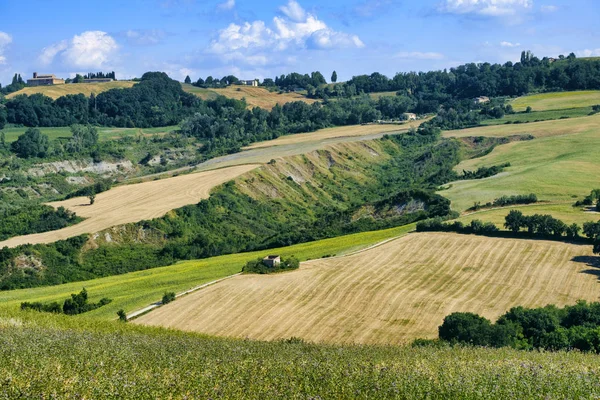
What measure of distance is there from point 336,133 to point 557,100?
5618 cm

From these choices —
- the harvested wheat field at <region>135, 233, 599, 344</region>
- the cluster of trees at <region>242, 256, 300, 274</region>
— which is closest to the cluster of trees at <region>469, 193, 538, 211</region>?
the harvested wheat field at <region>135, 233, 599, 344</region>

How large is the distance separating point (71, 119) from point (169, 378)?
586ft

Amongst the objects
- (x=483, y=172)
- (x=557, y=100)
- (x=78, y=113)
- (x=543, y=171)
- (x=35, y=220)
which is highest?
(x=78, y=113)

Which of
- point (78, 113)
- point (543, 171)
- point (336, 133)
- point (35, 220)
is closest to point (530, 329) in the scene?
point (543, 171)

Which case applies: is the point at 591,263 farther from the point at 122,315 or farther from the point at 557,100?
the point at 557,100

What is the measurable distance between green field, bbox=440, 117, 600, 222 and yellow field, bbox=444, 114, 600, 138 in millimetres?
1022

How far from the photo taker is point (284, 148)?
13600 centimetres

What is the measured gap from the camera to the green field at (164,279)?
5525 centimetres

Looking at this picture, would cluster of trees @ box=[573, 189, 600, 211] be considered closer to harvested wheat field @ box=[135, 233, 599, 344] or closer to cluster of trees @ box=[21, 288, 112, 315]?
harvested wheat field @ box=[135, 233, 599, 344]

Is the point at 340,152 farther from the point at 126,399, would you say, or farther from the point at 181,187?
the point at 126,399

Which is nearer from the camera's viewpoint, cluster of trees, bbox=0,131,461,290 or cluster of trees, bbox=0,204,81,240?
cluster of trees, bbox=0,131,461,290

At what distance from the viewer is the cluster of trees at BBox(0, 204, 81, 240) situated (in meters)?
81.4

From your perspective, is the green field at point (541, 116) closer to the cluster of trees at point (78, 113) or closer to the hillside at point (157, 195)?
the hillside at point (157, 195)

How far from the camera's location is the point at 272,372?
67.4 ft
